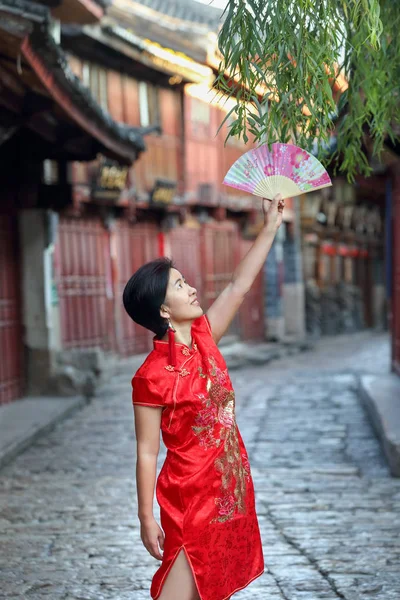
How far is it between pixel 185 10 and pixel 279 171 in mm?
21330

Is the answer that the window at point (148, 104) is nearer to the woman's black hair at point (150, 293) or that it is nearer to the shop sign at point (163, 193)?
the shop sign at point (163, 193)

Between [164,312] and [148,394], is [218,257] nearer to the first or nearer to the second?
[164,312]

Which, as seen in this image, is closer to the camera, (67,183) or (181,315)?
(181,315)

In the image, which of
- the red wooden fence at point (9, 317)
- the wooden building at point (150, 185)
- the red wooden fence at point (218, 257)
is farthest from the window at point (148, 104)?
the red wooden fence at point (9, 317)

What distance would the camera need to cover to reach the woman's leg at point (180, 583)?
10.9ft

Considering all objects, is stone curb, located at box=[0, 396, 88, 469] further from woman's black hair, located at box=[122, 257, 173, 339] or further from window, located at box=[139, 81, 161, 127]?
window, located at box=[139, 81, 161, 127]

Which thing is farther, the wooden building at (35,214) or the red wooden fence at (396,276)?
the red wooden fence at (396,276)

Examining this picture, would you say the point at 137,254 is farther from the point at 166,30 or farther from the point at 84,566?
the point at 84,566

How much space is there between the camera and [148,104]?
19.1 meters

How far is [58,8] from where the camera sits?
524 inches

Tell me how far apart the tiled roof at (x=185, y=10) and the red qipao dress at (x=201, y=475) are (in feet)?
66.7

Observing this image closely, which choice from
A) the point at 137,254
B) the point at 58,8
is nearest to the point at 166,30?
the point at 137,254

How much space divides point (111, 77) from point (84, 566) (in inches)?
530

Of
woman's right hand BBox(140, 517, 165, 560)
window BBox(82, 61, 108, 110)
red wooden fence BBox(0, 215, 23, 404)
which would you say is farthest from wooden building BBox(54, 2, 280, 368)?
woman's right hand BBox(140, 517, 165, 560)
